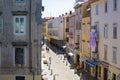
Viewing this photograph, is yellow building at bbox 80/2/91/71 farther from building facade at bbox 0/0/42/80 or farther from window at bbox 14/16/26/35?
window at bbox 14/16/26/35

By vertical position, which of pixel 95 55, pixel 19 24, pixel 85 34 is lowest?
pixel 95 55

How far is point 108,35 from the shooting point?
4556 centimetres

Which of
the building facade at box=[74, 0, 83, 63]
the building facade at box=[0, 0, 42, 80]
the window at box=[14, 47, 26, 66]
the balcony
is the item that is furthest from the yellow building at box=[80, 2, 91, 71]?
the window at box=[14, 47, 26, 66]

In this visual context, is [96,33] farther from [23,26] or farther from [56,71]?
[23,26]

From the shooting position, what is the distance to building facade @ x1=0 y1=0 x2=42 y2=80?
32375mm

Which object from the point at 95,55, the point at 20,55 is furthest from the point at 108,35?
the point at 20,55

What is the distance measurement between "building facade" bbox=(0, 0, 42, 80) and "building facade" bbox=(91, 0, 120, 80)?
11881 millimetres

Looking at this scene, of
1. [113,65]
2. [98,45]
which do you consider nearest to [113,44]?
[113,65]

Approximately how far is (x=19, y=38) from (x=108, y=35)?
16320 mm

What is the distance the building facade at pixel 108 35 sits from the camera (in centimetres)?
4181

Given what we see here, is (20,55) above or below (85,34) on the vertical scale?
below

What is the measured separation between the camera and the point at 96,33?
50.9 metres

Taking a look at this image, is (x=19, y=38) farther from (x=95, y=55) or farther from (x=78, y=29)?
(x=78, y=29)

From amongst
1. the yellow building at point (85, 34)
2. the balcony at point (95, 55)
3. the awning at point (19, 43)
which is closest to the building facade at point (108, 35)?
the balcony at point (95, 55)
